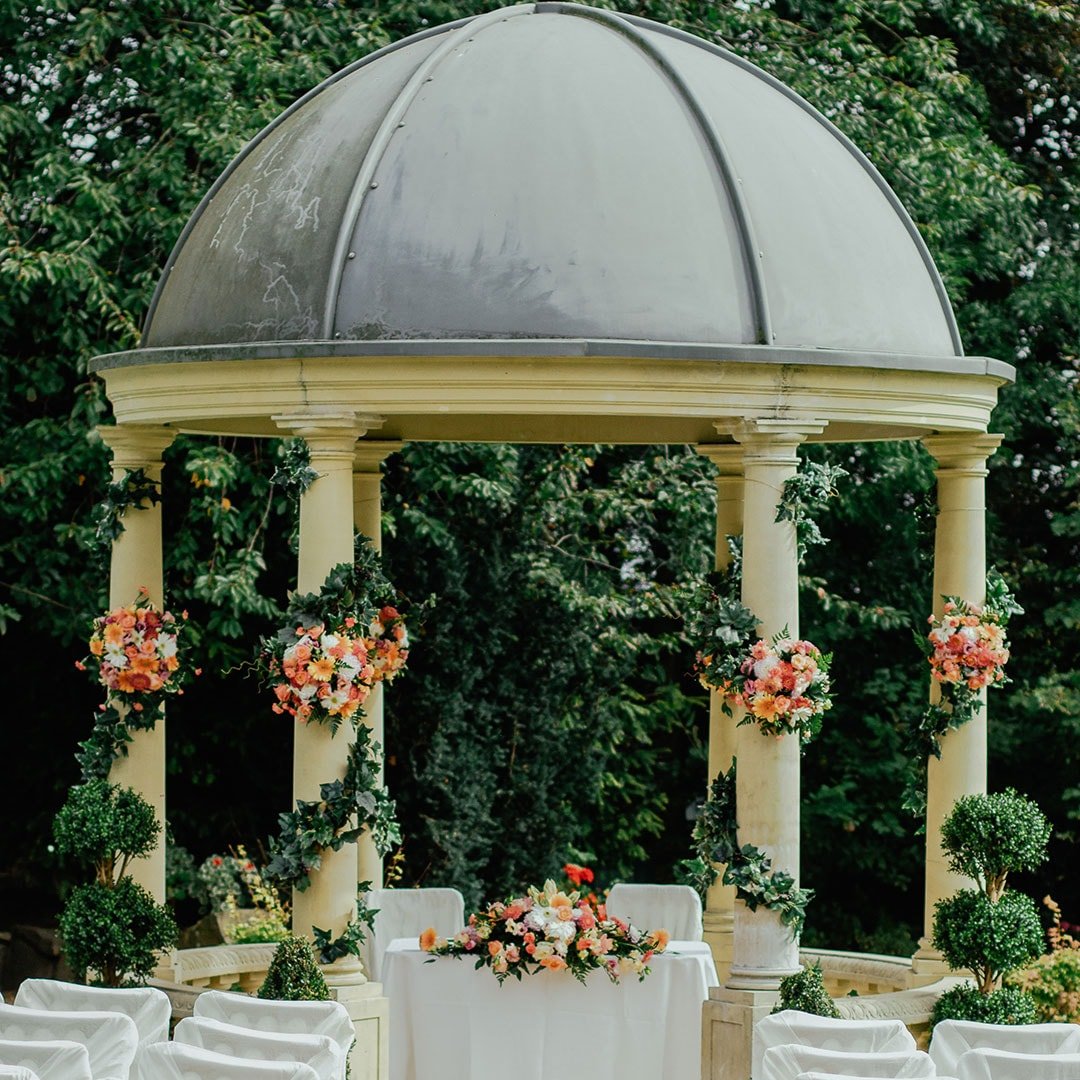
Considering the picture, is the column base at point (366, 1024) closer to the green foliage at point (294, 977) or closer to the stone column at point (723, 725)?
the green foliage at point (294, 977)

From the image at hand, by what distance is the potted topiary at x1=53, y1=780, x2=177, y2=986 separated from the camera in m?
13.1

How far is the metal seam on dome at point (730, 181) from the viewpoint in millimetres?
11930

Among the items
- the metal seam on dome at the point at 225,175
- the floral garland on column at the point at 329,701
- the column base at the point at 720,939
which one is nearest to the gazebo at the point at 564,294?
the floral garland on column at the point at 329,701

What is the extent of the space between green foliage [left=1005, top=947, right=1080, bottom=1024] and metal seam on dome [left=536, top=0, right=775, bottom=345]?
7.98 metres

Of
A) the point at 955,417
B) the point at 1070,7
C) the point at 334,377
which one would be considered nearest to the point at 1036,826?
the point at 955,417

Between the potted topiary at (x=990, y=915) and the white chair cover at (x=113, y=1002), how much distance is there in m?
5.24

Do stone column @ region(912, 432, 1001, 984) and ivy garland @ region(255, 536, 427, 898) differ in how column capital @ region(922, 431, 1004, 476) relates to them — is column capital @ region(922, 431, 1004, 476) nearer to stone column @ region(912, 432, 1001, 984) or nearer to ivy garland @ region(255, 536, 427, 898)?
stone column @ region(912, 432, 1001, 984)

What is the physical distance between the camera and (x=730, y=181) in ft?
40.3

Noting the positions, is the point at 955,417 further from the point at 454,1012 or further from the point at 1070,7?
the point at 1070,7

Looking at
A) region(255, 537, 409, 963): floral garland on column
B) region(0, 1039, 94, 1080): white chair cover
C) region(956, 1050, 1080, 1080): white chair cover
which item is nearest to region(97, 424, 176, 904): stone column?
region(255, 537, 409, 963): floral garland on column

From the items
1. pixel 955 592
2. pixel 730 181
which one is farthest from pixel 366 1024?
pixel 730 181

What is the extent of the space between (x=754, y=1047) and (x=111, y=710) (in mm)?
5474

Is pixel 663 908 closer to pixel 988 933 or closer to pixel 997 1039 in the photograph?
pixel 988 933

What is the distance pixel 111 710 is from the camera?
14062mm
